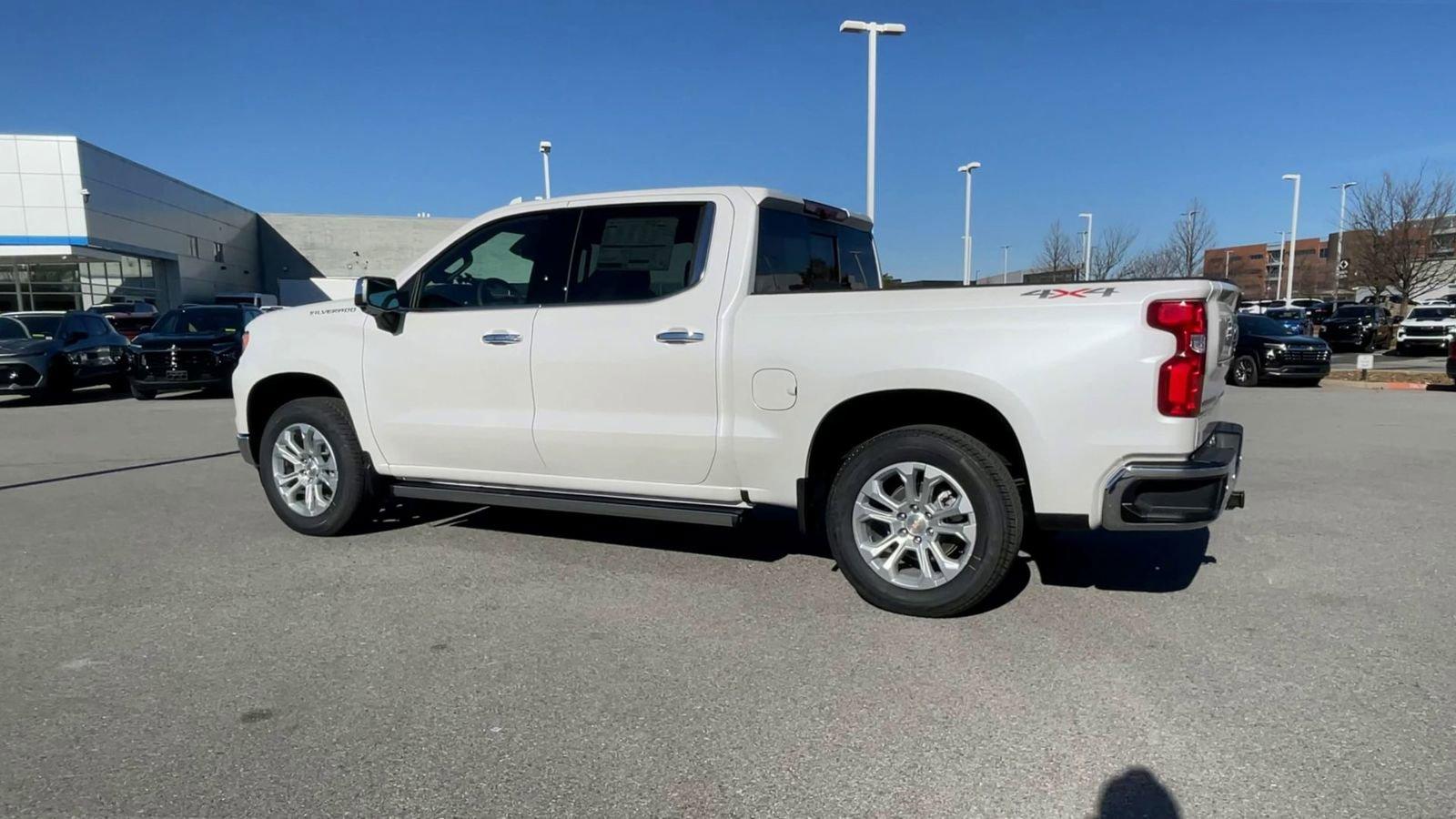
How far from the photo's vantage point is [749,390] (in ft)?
14.2

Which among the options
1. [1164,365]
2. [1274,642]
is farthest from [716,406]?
[1274,642]

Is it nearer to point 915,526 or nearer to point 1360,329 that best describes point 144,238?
point 915,526

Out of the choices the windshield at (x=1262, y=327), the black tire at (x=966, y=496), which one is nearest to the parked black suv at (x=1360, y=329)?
the windshield at (x=1262, y=327)

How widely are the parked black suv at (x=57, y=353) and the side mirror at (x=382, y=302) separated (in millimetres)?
12913

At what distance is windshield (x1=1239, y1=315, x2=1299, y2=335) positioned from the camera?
57.8 ft

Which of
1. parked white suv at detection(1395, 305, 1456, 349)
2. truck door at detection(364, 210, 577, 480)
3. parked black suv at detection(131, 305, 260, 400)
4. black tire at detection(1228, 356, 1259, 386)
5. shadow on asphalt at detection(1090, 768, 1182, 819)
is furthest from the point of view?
parked white suv at detection(1395, 305, 1456, 349)

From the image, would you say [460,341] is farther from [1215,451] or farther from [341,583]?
[1215,451]

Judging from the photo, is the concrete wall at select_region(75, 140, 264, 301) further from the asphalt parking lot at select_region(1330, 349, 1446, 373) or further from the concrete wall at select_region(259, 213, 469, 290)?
the asphalt parking lot at select_region(1330, 349, 1446, 373)

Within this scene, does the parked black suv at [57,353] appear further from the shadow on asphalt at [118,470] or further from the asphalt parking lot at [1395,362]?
the asphalt parking lot at [1395,362]

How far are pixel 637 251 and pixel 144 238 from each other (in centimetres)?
4476

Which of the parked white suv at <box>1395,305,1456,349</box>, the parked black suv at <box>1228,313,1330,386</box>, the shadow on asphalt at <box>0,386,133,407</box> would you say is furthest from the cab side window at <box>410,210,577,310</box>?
the parked white suv at <box>1395,305,1456,349</box>

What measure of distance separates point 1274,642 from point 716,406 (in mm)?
2634

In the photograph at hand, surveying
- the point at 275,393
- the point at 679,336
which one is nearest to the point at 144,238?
the point at 275,393

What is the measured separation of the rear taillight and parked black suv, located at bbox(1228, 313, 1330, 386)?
15.5 meters
